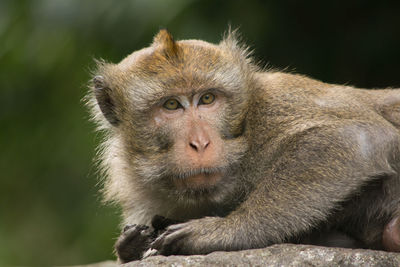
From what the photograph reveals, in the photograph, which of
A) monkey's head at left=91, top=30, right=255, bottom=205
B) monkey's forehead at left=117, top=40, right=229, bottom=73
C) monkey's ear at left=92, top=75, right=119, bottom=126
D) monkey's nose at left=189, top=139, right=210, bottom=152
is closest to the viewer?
monkey's nose at left=189, top=139, right=210, bottom=152

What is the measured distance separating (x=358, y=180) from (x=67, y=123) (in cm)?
595

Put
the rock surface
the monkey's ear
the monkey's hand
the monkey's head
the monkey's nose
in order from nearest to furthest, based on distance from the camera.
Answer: the rock surface, the monkey's hand, the monkey's nose, the monkey's head, the monkey's ear

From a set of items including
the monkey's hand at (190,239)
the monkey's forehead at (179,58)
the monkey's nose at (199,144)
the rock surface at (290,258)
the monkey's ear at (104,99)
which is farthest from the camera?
the monkey's ear at (104,99)

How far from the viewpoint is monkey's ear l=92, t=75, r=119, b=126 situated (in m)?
7.24

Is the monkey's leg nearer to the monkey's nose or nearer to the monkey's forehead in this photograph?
the monkey's nose

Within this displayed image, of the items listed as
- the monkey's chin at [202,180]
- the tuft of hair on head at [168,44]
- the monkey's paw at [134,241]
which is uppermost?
the tuft of hair on head at [168,44]

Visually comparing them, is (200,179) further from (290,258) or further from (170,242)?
(290,258)

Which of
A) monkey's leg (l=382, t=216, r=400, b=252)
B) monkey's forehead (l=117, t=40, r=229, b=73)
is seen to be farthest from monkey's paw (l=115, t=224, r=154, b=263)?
monkey's leg (l=382, t=216, r=400, b=252)

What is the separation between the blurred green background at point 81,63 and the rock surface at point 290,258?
431 cm

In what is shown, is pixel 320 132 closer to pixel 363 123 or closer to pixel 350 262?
pixel 363 123

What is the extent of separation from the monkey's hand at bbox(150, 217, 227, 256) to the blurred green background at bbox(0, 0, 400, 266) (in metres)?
3.93

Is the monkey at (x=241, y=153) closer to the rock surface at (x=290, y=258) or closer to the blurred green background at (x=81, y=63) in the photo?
the rock surface at (x=290, y=258)

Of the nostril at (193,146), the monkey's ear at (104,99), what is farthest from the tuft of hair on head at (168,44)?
the nostril at (193,146)

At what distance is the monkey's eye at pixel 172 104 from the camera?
659 centimetres
